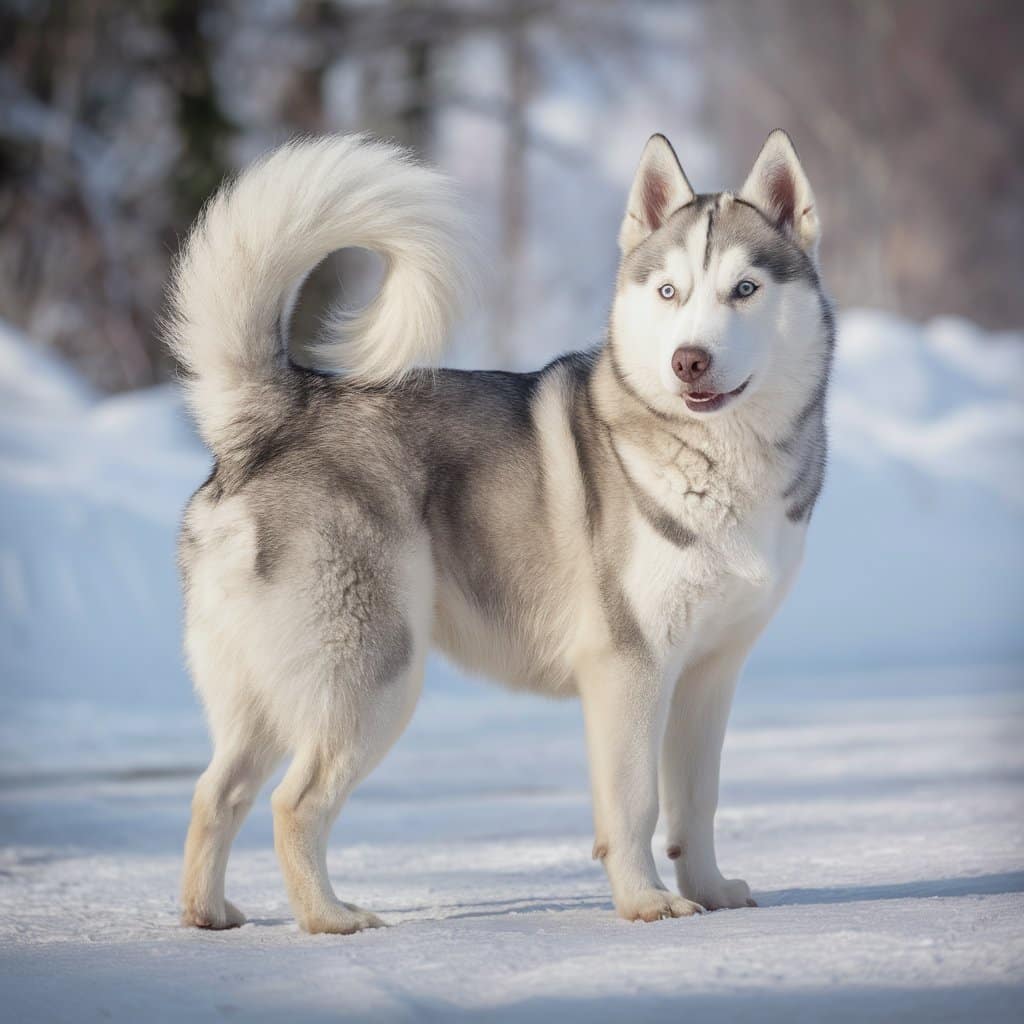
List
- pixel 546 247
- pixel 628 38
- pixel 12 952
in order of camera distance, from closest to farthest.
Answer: pixel 12 952 < pixel 628 38 < pixel 546 247

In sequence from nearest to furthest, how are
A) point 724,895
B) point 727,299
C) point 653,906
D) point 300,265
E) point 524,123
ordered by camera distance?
point 653,906 → point 727,299 → point 724,895 → point 300,265 → point 524,123

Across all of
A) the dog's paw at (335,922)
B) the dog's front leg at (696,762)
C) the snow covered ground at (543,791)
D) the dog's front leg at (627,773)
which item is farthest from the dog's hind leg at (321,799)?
the dog's front leg at (696,762)

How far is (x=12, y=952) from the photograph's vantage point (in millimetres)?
2781

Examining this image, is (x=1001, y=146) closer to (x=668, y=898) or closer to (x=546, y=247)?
(x=546, y=247)

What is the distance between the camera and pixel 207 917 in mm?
3057

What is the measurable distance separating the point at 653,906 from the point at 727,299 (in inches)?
51.0

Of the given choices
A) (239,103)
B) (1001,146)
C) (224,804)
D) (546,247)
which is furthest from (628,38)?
(224,804)

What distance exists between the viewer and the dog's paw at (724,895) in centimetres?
312

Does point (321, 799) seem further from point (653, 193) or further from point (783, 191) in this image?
point (783, 191)

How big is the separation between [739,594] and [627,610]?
0.25 m

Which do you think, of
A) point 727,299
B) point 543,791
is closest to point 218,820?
point 727,299

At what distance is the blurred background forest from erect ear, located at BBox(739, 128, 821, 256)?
25.9 inches

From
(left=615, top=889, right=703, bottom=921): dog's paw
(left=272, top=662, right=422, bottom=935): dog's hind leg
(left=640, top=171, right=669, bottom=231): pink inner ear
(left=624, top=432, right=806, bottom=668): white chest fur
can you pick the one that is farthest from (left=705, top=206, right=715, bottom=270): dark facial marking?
(left=615, top=889, right=703, bottom=921): dog's paw

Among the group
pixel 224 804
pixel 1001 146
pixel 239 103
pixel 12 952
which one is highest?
pixel 1001 146
